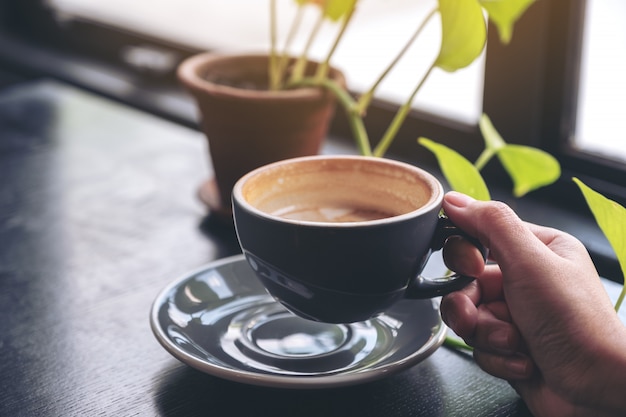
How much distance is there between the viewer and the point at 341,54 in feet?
4.51

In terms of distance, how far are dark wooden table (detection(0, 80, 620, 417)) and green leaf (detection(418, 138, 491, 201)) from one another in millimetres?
128

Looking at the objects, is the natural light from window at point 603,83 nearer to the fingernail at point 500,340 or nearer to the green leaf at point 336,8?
the green leaf at point 336,8

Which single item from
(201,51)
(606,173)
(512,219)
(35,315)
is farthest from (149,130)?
(512,219)

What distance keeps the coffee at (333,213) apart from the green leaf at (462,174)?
0.28 feet

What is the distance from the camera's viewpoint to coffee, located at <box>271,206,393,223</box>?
1.96 feet

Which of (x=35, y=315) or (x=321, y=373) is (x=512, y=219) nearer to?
(x=321, y=373)

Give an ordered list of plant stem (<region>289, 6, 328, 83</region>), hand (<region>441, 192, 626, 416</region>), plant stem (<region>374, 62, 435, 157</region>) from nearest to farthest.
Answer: hand (<region>441, 192, 626, 416</region>), plant stem (<region>374, 62, 435, 157</region>), plant stem (<region>289, 6, 328, 83</region>)

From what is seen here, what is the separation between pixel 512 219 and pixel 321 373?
6.5 inches

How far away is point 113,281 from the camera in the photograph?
74cm

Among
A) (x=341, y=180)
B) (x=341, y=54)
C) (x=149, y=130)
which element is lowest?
(x=149, y=130)

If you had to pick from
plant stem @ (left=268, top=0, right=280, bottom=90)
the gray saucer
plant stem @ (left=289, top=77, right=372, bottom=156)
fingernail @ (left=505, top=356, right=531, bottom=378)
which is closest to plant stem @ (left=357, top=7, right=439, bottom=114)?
plant stem @ (left=289, top=77, right=372, bottom=156)

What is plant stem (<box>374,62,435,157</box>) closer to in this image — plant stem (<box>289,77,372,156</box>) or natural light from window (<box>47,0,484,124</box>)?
plant stem (<box>289,77,372,156</box>)

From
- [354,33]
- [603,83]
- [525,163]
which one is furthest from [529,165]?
[354,33]

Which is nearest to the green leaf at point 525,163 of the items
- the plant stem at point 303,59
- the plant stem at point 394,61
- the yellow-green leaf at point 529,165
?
the yellow-green leaf at point 529,165
